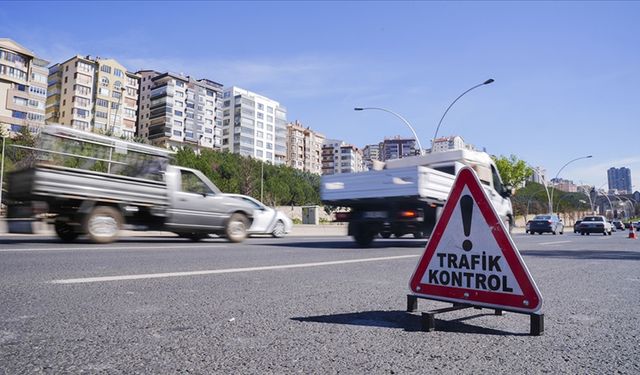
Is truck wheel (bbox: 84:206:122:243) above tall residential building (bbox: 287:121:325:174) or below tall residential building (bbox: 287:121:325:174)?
below

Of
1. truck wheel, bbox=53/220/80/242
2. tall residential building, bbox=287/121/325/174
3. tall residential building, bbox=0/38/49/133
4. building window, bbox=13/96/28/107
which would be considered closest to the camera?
truck wheel, bbox=53/220/80/242

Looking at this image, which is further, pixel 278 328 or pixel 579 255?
pixel 579 255

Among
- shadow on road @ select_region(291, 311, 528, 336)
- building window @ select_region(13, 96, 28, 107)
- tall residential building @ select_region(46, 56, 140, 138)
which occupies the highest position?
tall residential building @ select_region(46, 56, 140, 138)

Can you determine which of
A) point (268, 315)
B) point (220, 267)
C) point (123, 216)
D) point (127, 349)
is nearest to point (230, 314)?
point (268, 315)

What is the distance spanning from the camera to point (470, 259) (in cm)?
282

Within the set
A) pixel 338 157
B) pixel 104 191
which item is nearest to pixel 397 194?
pixel 104 191

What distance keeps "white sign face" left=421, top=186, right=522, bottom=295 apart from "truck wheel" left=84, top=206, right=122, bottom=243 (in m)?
8.49

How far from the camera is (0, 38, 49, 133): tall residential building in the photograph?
69812 mm

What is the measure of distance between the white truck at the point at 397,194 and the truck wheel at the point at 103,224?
507 centimetres

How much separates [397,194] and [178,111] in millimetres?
101295

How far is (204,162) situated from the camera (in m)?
66.2

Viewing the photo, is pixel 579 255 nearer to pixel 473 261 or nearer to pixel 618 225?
→ pixel 473 261

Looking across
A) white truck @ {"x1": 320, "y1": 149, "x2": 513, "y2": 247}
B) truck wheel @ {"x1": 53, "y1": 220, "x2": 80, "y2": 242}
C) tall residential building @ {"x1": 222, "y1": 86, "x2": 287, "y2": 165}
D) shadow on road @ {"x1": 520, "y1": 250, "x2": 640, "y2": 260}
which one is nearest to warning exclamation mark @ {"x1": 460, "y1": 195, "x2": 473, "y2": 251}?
white truck @ {"x1": 320, "y1": 149, "x2": 513, "y2": 247}

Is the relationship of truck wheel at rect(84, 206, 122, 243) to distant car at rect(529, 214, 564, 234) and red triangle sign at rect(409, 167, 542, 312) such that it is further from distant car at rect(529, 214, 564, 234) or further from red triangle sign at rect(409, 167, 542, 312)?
distant car at rect(529, 214, 564, 234)
